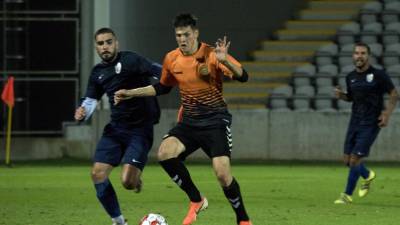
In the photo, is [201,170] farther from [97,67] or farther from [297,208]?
[97,67]

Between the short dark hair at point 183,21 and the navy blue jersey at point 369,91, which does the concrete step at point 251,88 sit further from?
the short dark hair at point 183,21

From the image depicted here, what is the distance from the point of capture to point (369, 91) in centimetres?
1520

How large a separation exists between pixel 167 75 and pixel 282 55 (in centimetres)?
1633

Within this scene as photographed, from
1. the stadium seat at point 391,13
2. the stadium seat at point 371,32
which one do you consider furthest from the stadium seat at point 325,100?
the stadium seat at point 391,13

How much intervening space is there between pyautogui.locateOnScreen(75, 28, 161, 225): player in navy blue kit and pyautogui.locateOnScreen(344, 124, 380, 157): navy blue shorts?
4084mm

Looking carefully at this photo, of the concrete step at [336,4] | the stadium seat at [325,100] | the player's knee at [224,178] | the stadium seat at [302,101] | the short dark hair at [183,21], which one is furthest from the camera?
the concrete step at [336,4]

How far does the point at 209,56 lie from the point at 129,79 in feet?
3.67

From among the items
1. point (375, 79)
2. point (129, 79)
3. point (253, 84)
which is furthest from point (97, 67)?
point (253, 84)

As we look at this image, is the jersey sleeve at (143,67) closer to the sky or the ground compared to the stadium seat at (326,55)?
closer to the sky

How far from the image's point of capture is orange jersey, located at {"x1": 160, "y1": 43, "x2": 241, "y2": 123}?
10844mm

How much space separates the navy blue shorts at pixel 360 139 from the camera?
15.0 meters

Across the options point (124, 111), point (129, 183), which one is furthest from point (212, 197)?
point (124, 111)

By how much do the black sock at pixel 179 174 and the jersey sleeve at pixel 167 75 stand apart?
2.43ft

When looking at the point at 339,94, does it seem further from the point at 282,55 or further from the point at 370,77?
the point at 282,55
